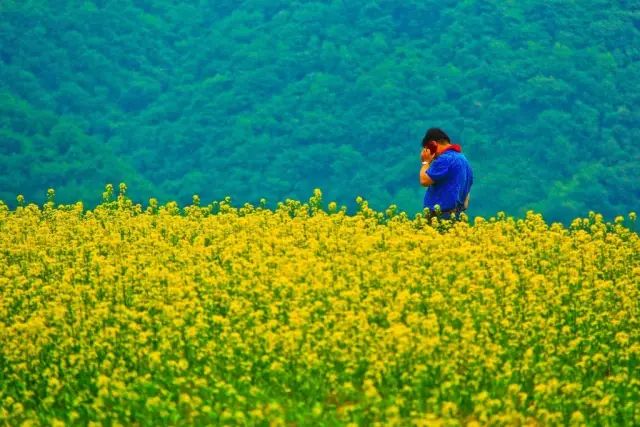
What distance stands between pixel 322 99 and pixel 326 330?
21296 mm

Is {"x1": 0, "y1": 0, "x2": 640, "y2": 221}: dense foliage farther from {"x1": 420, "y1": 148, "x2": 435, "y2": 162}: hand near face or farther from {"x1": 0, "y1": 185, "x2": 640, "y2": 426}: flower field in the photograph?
{"x1": 0, "y1": 185, "x2": 640, "y2": 426}: flower field

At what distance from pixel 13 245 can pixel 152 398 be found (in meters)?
3.82

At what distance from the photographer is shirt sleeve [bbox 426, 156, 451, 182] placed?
10.6 m

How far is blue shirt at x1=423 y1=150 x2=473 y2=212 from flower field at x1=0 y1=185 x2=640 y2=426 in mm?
274

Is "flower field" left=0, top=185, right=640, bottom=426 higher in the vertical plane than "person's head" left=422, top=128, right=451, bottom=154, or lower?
lower

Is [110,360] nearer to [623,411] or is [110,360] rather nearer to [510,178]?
[623,411]

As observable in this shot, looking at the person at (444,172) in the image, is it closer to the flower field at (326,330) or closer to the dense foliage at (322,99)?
the flower field at (326,330)

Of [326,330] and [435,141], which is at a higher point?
[435,141]

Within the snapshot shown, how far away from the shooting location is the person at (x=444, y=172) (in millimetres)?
10594

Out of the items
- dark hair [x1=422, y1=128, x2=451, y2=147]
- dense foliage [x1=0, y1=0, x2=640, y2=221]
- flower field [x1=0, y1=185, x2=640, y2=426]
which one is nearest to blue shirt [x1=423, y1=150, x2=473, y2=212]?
dark hair [x1=422, y1=128, x2=451, y2=147]

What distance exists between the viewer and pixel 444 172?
10594 millimetres

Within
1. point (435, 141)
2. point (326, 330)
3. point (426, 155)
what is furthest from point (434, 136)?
point (326, 330)

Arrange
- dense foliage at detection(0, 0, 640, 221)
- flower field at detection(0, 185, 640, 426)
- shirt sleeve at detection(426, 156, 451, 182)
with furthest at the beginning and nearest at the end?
dense foliage at detection(0, 0, 640, 221) < shirt sleeve at detection(426, 156, 451, 182) < flower field at detection(0, 185, 640, 426)

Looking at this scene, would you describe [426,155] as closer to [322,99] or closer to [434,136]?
[434,136]
